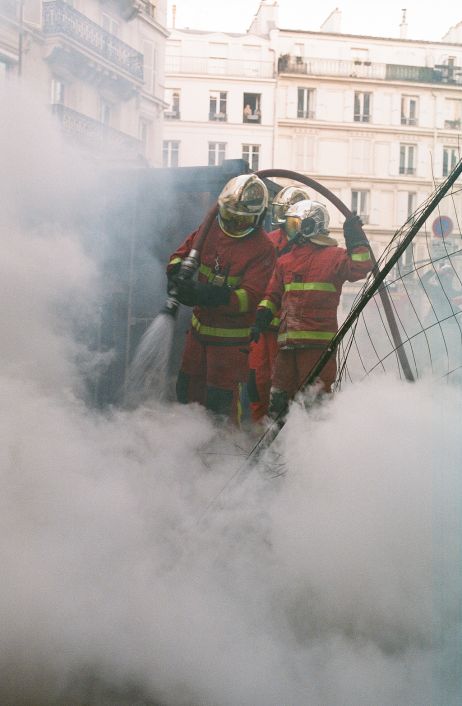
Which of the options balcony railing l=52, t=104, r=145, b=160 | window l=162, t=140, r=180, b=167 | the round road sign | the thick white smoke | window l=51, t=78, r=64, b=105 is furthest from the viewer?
window l=162, t=140, r=180, b=167

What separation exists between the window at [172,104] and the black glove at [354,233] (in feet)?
2.75

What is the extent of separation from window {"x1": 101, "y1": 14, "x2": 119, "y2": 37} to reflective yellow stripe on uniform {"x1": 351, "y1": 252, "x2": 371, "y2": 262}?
1.32m

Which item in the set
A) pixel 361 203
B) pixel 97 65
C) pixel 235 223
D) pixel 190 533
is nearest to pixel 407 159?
pixel 361 203

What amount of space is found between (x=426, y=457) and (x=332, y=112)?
4.81 ft

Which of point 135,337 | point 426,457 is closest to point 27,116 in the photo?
point 135,337

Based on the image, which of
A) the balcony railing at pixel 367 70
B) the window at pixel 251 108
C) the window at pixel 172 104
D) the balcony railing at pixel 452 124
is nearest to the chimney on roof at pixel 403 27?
the balcony railing at pixel 367 70

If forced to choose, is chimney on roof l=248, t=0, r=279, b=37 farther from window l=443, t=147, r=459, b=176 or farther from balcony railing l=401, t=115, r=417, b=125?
window l=443, t=147, r=459, b=176

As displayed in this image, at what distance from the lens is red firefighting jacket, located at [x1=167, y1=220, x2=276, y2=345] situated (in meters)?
2.99

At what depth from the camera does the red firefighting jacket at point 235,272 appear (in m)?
2.99

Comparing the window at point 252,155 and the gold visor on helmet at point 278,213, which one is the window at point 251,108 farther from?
the gold visor on helmet at point 278,213

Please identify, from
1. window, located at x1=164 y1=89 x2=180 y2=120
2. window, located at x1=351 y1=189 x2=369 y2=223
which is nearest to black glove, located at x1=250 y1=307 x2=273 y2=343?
window, located at x1=351 y1=189 x2=369 y2=223

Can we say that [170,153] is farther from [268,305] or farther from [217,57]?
[268,305]

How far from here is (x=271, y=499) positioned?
2629 millimetres

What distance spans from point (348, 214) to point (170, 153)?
2.65ft
